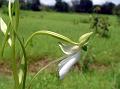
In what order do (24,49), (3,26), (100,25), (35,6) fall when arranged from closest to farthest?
1. (24,49)
2. (3,26)
3. (100,25)
4. (35,6)

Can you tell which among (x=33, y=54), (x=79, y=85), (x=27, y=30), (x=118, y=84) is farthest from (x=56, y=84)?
(x=27, y=30)

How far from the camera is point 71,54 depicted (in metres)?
1.16

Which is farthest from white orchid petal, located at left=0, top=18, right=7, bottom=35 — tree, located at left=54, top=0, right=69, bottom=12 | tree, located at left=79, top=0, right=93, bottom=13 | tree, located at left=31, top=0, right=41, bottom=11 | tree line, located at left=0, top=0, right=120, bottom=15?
tree, located at left=54, top=0, right=69, bottom=12

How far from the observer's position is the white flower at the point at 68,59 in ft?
3.72

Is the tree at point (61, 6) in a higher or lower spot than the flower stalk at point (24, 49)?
lower

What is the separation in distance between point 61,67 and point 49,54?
676 cm

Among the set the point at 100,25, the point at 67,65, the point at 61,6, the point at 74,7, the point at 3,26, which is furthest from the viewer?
the point at 74,7

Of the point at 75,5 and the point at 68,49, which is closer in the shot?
the point at 68,49

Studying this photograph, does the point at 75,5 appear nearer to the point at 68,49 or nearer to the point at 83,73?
the point at 83,73

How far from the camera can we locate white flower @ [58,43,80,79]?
3.72ft

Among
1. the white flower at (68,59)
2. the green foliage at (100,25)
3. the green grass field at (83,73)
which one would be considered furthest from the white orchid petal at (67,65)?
the green foliage at (100,25)

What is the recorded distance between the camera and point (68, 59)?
1154 millimetres

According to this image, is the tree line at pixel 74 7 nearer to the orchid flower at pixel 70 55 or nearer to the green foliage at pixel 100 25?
the green foliage at pixel 100 25

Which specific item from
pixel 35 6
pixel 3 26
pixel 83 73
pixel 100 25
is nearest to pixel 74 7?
pixel 35 6
